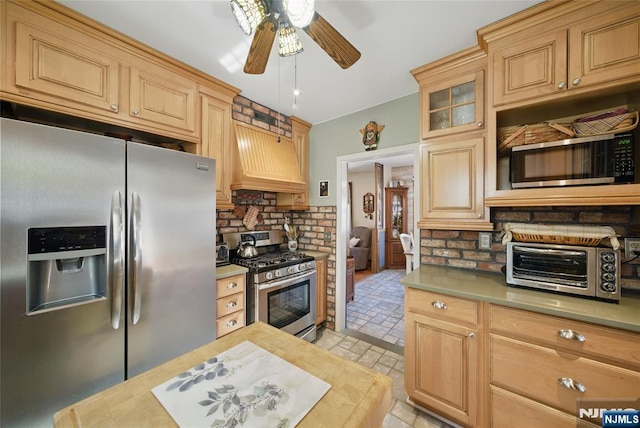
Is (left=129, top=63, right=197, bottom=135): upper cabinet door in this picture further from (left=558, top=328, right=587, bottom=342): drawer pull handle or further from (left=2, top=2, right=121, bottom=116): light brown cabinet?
(left=558, top=328, right=587, bottom=342): drawer pull handle

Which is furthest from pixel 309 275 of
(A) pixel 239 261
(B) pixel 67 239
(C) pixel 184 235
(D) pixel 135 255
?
(B) pixel 67 239

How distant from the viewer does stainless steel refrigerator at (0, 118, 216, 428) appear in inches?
41.5

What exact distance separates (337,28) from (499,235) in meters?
1.92

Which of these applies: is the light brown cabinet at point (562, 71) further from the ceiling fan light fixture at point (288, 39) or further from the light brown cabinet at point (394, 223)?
the light brown cabinet at point (394, 223)

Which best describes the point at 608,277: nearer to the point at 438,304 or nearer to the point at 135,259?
the point at 438,304

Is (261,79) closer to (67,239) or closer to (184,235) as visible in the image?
(184,235)

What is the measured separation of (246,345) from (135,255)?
3.01ft

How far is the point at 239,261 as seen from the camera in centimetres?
229

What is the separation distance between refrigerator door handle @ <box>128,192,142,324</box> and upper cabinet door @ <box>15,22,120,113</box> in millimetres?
722

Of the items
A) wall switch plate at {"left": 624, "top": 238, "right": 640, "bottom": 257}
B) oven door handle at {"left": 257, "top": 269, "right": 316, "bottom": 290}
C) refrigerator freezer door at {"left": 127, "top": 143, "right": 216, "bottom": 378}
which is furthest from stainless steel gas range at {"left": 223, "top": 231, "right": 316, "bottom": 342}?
wall switch plate at {"left": 624, "top": 238, "right": 640, "bottom": 257}

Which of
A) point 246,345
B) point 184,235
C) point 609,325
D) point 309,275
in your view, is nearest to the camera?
point 246,345

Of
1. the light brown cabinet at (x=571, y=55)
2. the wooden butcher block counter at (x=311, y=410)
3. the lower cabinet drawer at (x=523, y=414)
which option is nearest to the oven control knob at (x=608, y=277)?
the lower cabinet drawer at (x=523, y=414)

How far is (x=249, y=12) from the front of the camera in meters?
1.04

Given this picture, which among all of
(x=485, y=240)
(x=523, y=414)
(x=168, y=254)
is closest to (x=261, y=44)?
(x=168, y=254)
